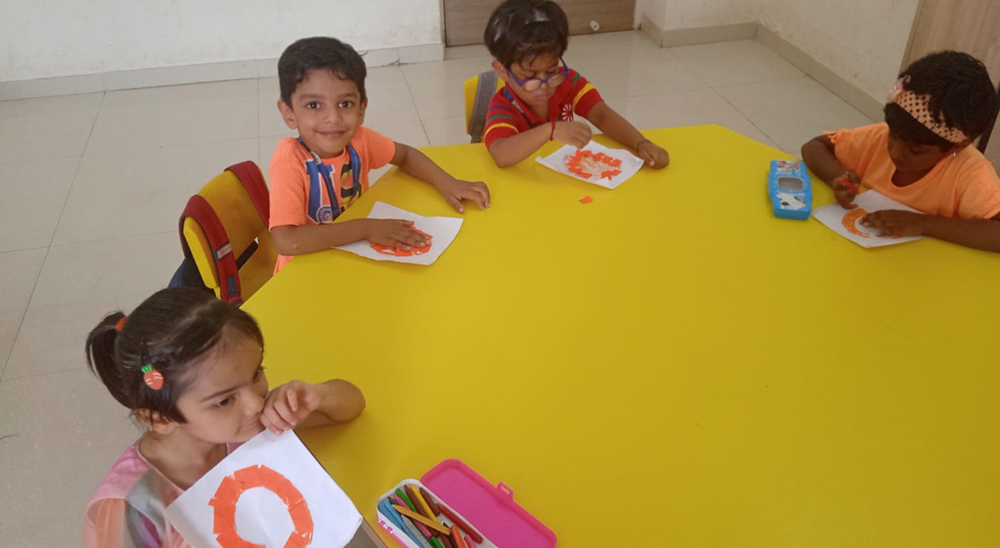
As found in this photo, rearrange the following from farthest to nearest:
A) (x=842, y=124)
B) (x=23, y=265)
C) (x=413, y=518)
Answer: (x=842, y=124) → (x=23, y=265) → (x=413, y=518)

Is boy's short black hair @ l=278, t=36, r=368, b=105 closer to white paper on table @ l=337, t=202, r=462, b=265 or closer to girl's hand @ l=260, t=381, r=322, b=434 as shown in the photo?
white paper on table @ l=337, t=202, r=462, b=265

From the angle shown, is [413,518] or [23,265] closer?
[413,518]

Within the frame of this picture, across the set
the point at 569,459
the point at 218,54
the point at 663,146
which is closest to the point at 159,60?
the point at 218,54

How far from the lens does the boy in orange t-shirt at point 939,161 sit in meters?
1.32

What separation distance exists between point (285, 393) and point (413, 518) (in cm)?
25

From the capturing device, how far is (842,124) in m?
3.36

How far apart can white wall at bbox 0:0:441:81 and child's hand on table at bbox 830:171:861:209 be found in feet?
9.75

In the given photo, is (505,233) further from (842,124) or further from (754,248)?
(842,124)

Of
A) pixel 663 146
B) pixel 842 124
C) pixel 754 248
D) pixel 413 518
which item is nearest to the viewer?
pixel 413 518

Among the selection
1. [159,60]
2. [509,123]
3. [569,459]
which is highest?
[509,123]

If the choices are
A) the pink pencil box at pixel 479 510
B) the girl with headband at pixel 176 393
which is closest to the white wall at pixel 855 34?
the pink pencil box at pixel 479 510

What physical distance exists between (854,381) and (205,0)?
371cm

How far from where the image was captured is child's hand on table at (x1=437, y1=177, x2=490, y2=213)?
56.7 inches

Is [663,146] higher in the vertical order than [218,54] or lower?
higher
